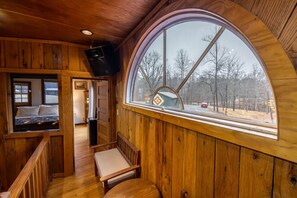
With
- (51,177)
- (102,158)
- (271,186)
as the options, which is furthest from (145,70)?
(51,177)

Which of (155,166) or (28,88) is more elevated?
(28,88)

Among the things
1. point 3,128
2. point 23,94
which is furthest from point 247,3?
point 23,94

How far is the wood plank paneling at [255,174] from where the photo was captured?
0.73 meters

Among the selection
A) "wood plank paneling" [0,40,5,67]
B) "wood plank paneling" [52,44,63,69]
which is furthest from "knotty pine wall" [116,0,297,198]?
"wood plank paneling" [0,40,5,67]

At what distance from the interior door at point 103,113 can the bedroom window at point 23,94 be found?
3843mm

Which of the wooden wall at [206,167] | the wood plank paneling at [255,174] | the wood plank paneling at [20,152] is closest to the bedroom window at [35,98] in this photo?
the wood plank paneling at [20,152]

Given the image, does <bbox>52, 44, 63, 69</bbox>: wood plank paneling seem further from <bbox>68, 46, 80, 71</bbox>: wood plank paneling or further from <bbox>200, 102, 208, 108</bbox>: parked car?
<bbox>200, 102, 208, 108</bbox>: parked car

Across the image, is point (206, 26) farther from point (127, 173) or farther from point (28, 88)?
point (28, 88)

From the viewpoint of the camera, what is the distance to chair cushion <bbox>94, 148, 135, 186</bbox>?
6.67 ft

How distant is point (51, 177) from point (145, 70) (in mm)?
2662

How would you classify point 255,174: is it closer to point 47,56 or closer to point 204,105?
point 204,105

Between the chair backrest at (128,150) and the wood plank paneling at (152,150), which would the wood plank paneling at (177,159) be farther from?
the chair backrest at (128,150)

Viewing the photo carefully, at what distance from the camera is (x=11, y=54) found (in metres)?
2.69

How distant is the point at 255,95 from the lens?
0.94m
